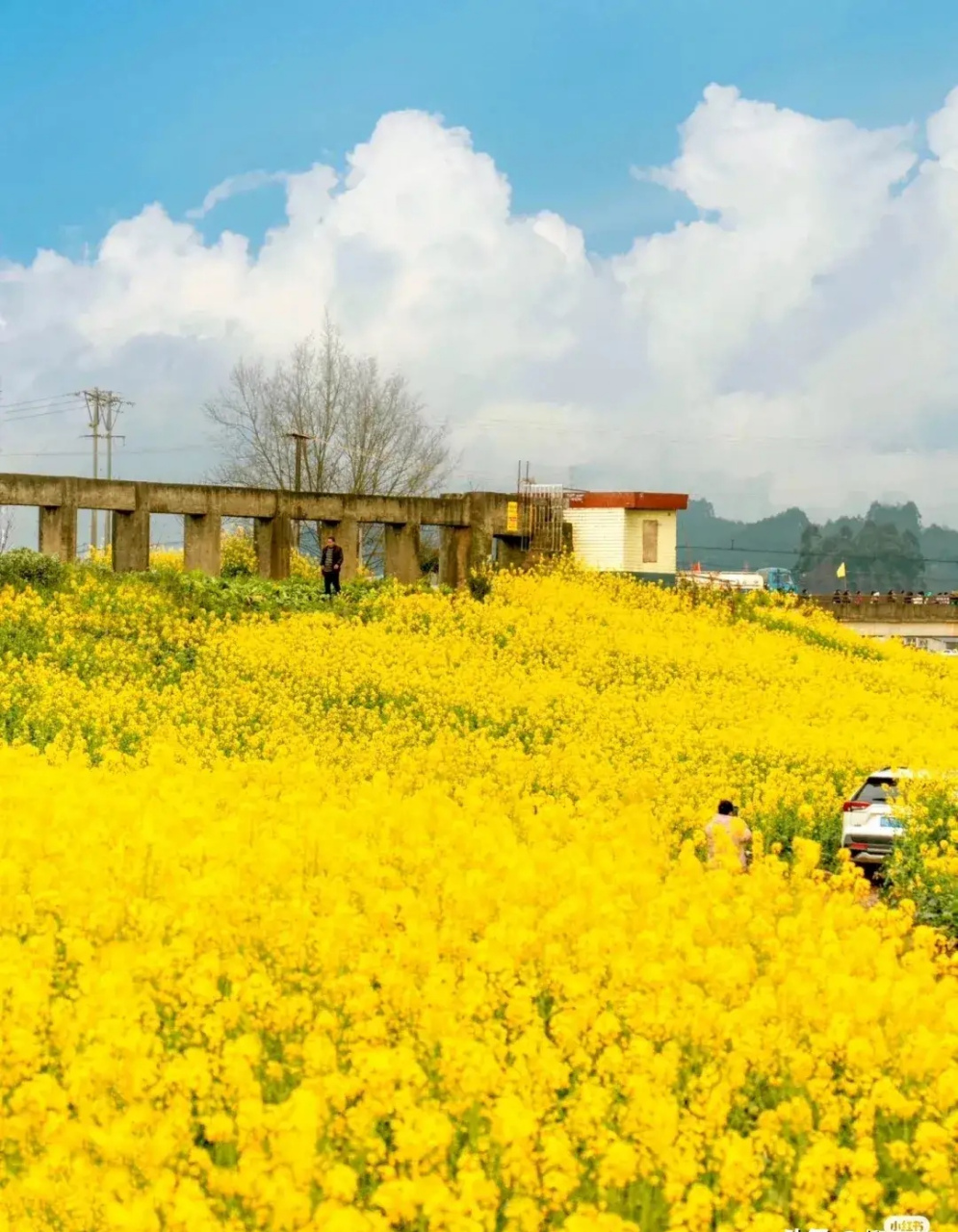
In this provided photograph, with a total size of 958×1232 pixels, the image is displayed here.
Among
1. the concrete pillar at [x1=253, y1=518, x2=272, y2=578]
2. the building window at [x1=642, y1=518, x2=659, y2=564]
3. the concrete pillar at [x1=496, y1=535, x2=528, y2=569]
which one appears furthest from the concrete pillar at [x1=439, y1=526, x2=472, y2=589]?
the building window at [x1=642, y1=518, x2=659, y2=564]

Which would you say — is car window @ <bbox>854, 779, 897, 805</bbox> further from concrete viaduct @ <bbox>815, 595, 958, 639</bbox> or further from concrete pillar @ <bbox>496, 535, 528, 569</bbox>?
concrete viaduct @ <bbox>815, 595, 958, 639</bbox>

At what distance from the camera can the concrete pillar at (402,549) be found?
132 feet

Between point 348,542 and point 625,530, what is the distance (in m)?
9.08

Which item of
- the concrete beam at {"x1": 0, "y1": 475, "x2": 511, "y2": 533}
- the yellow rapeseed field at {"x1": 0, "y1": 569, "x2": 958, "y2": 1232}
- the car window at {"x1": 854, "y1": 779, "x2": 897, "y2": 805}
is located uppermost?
the concrete beam at {"x1": 0, "y1": 475, "x2": 511, "y2": 533}

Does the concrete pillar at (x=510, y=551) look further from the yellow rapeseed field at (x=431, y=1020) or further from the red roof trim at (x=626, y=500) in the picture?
the yellow rapeseed field at (x=431, y=1020)

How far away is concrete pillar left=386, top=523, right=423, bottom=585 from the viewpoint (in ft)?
132

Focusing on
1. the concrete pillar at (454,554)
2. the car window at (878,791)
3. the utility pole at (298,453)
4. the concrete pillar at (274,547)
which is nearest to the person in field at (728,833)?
the car window at (878,791)

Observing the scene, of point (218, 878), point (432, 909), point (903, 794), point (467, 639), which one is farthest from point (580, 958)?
point (467, 639)

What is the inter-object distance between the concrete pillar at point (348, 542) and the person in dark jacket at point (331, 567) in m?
3.42

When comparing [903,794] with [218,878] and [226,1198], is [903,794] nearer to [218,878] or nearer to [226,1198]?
[218,878]

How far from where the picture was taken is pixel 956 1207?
6.39 m

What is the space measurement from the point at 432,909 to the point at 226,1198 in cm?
367

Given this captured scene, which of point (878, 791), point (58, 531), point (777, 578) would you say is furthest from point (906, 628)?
point (878, 791)

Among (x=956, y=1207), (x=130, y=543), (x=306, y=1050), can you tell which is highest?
(x=130, y=543)
